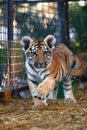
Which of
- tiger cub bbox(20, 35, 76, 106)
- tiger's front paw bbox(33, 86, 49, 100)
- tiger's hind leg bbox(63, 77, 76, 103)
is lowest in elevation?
tiger's hind leg bbox(63, 77, 76, 103)

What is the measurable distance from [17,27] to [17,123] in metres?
2.73

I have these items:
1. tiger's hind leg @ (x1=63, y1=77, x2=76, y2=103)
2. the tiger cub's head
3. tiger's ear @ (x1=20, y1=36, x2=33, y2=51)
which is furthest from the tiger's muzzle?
tiger's hind leg @ (x1=63, y1=77, x2=76, y2=103)

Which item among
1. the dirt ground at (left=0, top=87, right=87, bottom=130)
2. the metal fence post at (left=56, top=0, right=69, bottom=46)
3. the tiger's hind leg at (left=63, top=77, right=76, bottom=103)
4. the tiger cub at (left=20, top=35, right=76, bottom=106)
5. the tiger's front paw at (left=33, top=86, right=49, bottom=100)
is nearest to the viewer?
the dirt ground at (left=0, top=87, right=87, bottom=130)

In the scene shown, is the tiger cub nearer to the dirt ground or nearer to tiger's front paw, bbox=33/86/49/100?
tiger's front paw, bbox=33/86/49/100

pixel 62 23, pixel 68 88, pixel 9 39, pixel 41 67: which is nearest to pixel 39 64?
pixel 41 67

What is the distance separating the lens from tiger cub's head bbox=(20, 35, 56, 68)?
615cm

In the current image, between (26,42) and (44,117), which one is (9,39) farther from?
(44,117)

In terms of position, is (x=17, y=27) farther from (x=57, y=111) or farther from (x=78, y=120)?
(x=78, y=120)

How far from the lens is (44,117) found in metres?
5.37

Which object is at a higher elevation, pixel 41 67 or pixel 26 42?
pixel 26 42

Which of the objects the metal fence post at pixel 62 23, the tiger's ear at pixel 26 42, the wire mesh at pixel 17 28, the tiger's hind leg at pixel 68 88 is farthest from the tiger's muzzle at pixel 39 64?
the metal fence post at pixel 62 23

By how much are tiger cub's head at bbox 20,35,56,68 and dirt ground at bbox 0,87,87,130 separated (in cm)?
63

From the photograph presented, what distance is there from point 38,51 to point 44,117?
1.15m

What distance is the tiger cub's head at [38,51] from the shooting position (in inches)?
242
